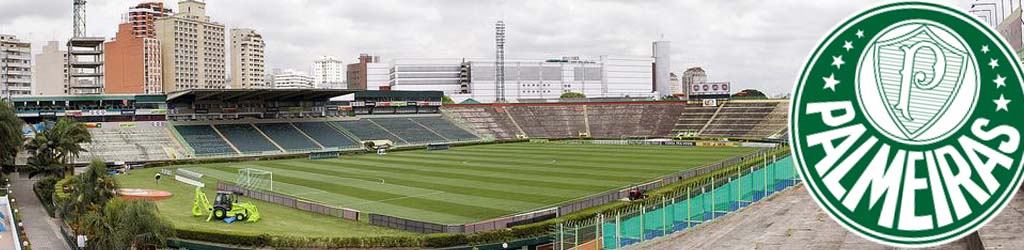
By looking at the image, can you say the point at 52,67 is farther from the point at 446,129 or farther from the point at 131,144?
the point at 446,129

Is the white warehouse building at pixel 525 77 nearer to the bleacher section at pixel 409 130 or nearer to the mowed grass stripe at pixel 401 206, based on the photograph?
the bleacher section at pixel 409 130

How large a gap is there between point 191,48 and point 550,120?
9525 cm

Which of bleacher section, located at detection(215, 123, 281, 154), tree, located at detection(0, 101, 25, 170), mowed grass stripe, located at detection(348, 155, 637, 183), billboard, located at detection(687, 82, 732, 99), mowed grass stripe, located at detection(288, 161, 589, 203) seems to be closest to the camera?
mowed grass stripe, located at detection(288, 161, 589, 203)

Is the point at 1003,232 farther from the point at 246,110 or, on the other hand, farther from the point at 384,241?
the point at 246,110

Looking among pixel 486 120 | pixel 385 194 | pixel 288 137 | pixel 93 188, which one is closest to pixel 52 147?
pixel 93 188

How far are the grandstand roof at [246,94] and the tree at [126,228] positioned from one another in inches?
1813

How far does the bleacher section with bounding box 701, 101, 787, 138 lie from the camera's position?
3748 inches

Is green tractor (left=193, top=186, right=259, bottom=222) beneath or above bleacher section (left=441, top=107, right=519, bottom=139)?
beneath

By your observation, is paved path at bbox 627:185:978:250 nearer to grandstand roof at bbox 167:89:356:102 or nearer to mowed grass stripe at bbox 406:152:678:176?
mowed grass stripe at bbox 406:152:678:176

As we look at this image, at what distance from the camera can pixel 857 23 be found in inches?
131

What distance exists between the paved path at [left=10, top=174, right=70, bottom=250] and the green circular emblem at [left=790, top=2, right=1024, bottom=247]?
35.3 metres

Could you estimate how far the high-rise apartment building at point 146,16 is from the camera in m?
165

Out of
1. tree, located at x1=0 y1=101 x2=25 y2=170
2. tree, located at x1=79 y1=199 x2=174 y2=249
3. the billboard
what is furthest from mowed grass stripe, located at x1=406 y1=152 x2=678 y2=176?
the billboard

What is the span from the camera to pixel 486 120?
10612 cm
